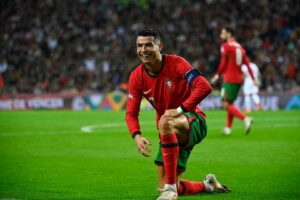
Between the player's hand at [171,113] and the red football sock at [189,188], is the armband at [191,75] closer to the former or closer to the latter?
the player's hand at [171,113]

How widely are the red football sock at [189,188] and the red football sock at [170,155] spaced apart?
48 cm

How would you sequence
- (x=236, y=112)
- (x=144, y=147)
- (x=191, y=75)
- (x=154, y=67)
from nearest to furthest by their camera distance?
(x=144, y=147) < (x=191, y=75) < (x=154, y=67) < (x=236, y=112)

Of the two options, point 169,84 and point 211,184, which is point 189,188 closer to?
point 211,184

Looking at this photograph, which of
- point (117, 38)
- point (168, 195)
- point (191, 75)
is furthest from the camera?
point (117, 38)

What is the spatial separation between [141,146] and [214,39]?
25929 mm

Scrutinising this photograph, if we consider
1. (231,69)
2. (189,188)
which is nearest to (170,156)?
(189,188)

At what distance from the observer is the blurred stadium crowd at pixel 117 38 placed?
3128 centimetres

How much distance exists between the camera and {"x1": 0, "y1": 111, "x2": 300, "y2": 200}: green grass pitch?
26.4 feet

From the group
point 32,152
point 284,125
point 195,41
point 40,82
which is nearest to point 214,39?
point 195,41

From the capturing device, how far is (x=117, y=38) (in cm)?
3494

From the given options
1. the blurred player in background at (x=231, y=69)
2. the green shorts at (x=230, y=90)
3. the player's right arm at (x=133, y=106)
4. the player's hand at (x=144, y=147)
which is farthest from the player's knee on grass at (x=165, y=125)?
the green shorts at (x=230, y=90)

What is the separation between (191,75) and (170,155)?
35.7 inches

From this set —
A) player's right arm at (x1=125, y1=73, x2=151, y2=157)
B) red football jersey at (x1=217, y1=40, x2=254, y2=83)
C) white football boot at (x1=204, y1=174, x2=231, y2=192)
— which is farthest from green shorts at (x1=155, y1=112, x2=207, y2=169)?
red football jersey at (x1=217, y1=40, x2=254, y2=83)

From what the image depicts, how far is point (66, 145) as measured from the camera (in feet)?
45.9
